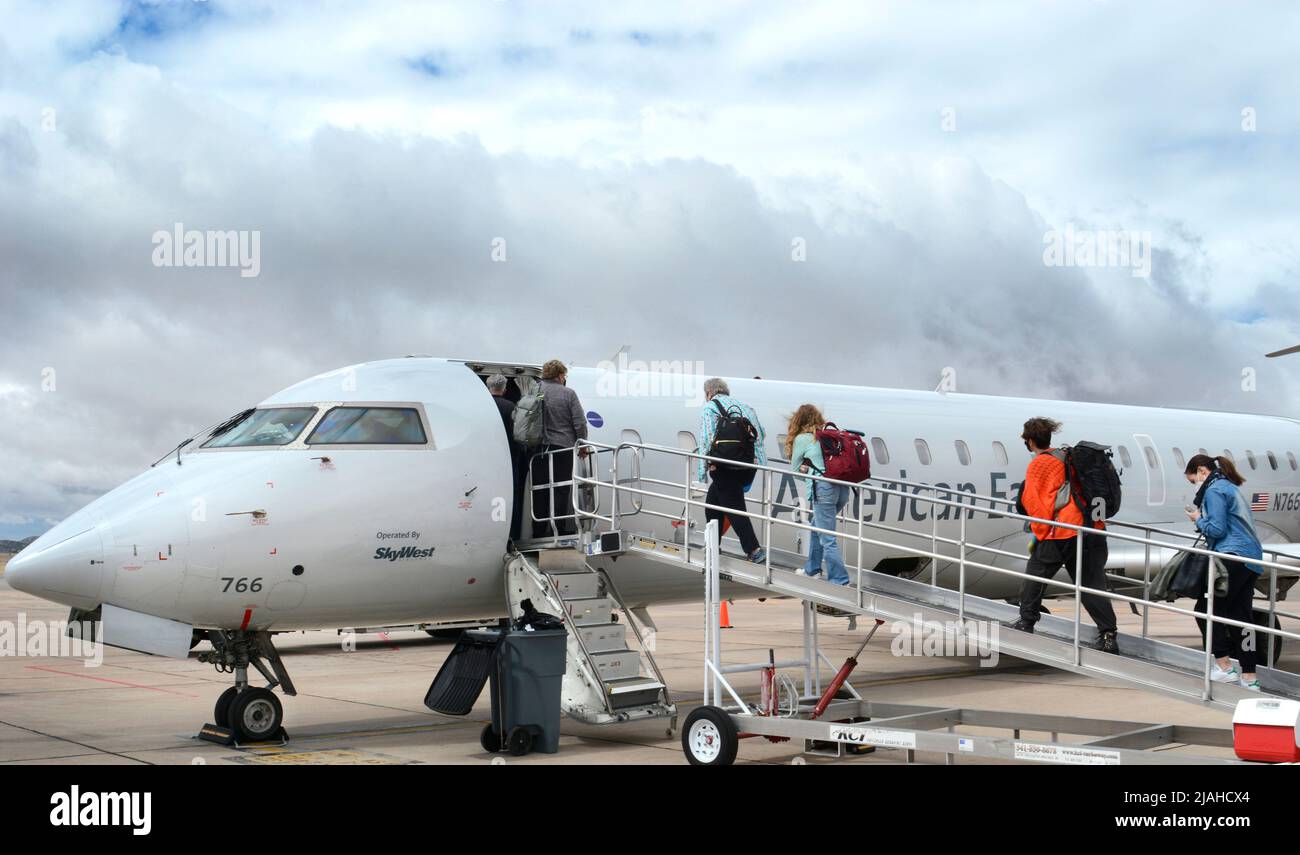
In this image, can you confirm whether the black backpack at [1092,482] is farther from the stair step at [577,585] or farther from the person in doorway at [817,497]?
the stair step at [577,585]

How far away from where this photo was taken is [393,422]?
11641mm

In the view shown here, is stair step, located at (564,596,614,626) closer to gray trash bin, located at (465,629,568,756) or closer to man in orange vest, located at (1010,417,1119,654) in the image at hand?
gray trash bin, located at (465,629,568,756)

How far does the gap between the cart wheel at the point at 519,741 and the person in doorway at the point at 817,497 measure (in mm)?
2930

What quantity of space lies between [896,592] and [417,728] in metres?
5.42

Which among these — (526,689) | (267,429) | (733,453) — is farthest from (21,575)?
(733,453)

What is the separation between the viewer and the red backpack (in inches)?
442

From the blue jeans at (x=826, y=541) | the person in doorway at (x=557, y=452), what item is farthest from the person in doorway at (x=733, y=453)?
the person in doorway at (x=557, y=452)

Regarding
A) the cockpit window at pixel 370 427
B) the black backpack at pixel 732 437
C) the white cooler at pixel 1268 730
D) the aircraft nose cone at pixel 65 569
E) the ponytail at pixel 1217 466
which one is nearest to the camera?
the white cooler at pixel 1268 730

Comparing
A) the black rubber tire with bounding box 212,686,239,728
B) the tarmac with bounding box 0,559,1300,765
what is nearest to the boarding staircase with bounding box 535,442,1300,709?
the tarmac with bounding box 0,559,1300,765

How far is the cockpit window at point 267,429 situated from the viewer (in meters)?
11.3

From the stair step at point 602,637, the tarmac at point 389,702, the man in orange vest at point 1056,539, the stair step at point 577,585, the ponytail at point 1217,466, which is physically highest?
the ponytail at point 1217,466

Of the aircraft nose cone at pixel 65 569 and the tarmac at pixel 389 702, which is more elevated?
the aircraft nose cone at pixel 65 569

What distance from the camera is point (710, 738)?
10172 millimetres
